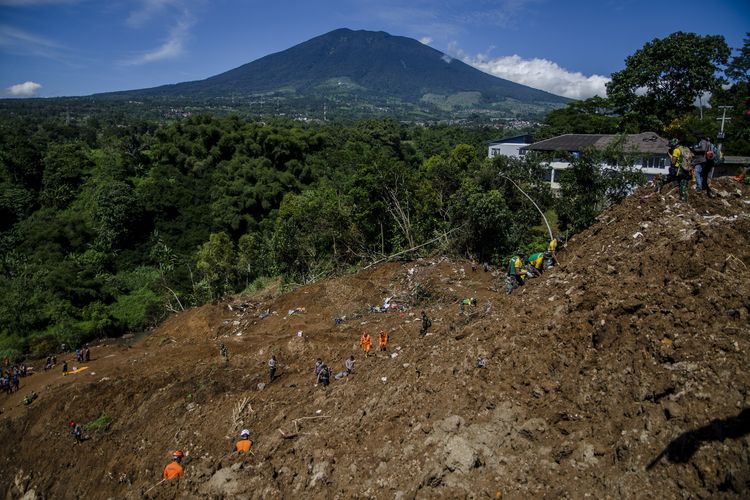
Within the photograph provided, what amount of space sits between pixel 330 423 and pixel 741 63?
38024 mm

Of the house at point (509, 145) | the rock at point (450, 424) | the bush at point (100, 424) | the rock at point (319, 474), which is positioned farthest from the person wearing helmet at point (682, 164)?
the house at point (509, 145)

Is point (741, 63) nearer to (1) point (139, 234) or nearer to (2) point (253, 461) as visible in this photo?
(2) point (253, 461)

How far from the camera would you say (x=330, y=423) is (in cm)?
702

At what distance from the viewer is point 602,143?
26.7 meters

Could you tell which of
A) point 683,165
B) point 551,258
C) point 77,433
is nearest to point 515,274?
point 551,258

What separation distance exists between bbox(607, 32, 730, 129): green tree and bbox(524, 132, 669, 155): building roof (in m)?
2.25

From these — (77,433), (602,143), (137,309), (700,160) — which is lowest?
(137,309)

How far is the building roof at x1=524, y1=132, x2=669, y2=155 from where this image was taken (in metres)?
23.6

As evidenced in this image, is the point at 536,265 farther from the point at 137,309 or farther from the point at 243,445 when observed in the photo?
the point at 137,309

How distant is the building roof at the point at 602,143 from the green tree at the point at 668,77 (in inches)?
88.7

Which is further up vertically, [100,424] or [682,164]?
[682,164]

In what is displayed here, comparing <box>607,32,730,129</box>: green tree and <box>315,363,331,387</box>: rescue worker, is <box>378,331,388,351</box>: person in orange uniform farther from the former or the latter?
<box>607,32,730,129</box>: green tree

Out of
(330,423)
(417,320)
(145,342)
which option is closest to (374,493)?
(330,423)

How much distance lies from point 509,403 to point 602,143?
25.2 metres
